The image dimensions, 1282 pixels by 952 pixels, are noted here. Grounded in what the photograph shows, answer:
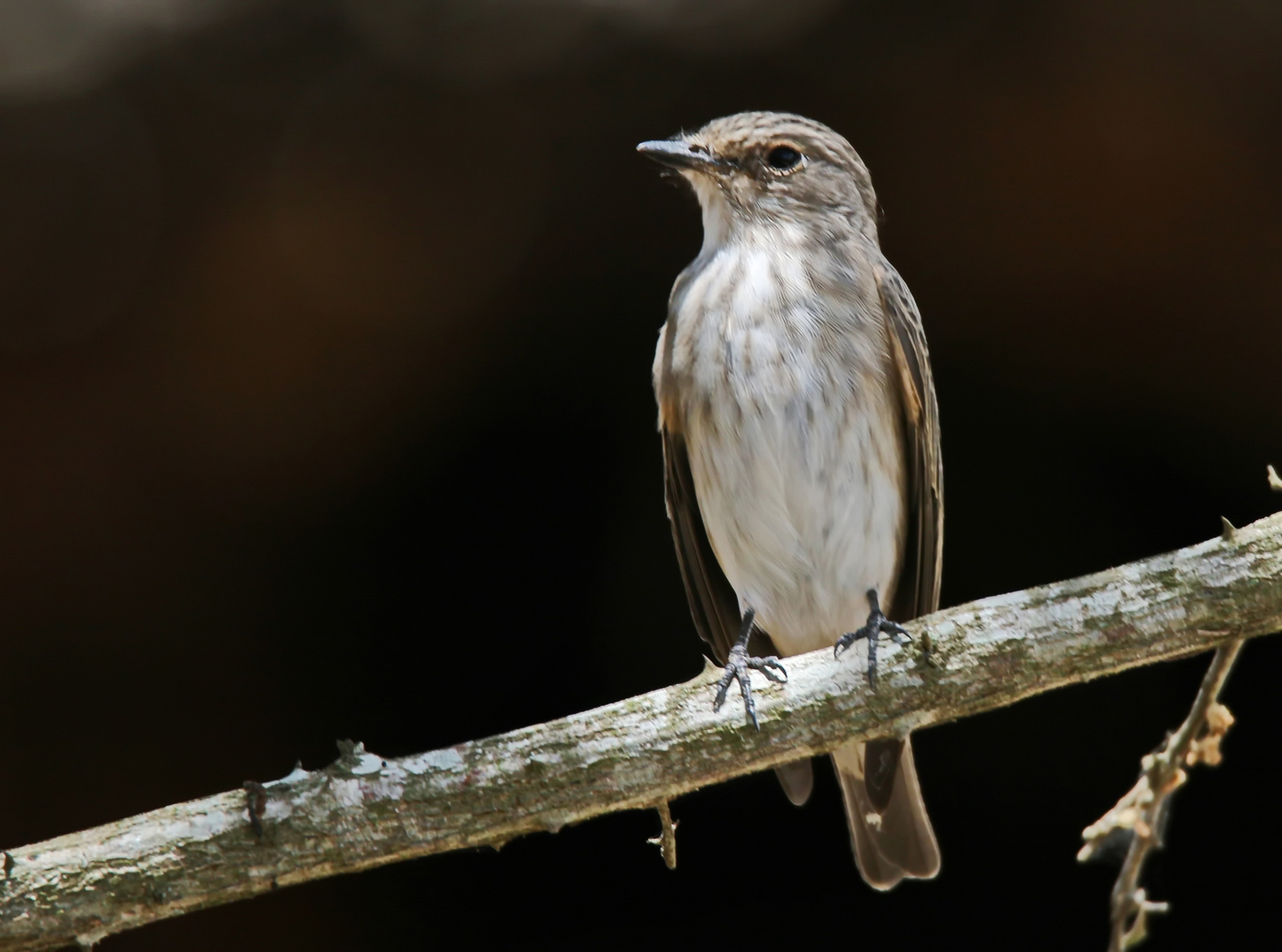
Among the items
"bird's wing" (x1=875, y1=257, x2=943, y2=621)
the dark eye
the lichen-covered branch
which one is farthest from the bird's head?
the lichen-covered branch

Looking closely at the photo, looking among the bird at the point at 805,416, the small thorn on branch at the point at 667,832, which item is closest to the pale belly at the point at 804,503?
the bird at the point at 805,416

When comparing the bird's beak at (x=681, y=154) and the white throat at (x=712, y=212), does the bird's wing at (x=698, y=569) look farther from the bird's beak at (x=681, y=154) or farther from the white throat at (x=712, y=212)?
the bird's beak at (x=681, y=154)

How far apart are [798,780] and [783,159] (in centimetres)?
194

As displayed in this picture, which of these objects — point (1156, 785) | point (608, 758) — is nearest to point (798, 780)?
point (608, 758)

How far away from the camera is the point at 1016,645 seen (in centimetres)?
238

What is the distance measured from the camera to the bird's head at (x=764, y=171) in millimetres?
3553

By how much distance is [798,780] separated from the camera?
3.41 meters

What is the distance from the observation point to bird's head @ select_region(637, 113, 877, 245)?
3553 millimetres

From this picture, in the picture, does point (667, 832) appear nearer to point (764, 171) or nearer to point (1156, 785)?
point (1156, 785)

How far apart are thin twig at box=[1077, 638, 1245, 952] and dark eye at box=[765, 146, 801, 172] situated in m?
2.03

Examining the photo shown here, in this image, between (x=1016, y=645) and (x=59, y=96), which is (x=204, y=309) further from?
(x=1016, y=645)

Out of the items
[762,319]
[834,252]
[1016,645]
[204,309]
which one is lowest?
[1016,645]

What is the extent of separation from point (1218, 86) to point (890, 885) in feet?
8.68

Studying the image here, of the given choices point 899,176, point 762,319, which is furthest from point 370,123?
point 899,176
